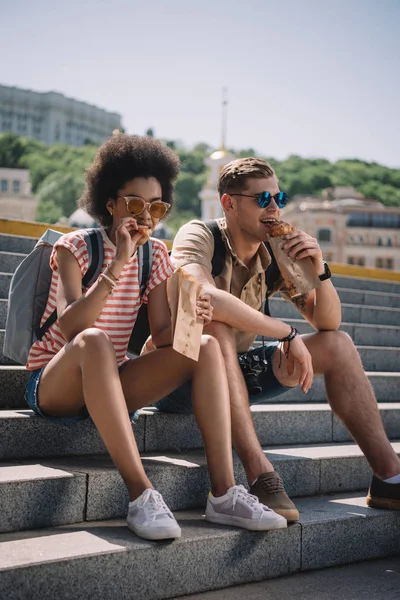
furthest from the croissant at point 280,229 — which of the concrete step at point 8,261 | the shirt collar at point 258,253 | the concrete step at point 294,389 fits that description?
the concrete step at point 8,261

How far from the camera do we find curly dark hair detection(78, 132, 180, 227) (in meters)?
3.06

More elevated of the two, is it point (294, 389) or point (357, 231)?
point (357, 231)

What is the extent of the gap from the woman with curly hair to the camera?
0.48 metres

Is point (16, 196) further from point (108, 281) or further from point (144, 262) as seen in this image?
point (108, 281)

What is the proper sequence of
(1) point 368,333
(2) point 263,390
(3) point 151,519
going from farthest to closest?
(1) point 368,333 → (2) point 263,390 → (3) point 151,519

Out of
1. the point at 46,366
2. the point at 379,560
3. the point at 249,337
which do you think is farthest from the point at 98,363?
the point at 379,560

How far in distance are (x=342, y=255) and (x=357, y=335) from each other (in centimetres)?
7873

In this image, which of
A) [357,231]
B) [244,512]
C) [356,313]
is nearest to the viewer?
[244,512]

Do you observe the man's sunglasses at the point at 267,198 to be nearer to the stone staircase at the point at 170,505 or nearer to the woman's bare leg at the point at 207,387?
the woman's bare leg at the point at 207,387

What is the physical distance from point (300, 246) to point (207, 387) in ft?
2.68

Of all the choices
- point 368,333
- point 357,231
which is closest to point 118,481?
point 368,333

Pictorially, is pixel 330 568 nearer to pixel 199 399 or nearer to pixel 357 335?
pixel 199 399

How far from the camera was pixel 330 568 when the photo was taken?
3.05m

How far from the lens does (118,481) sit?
2826 mm
